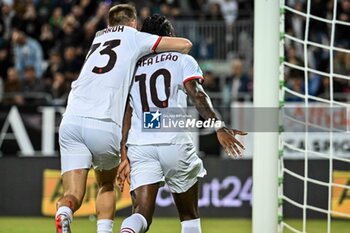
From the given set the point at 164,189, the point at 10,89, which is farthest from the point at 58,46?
the point at 164,189

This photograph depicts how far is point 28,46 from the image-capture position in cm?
1636

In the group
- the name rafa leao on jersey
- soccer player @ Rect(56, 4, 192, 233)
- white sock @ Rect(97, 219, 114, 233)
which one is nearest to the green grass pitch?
white sock @ Rect(97, 219, 114, 233)

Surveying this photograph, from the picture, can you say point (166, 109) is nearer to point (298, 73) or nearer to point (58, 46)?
point (298, 73)

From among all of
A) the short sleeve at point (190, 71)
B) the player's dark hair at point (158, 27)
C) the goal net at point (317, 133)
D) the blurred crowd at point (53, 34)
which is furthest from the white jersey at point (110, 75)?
the blurred crowd at point (53, 34)

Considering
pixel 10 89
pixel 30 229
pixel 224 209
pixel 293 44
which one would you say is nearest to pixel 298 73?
pixel 293 44

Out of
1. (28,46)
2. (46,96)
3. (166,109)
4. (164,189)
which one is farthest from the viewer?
(28,46)

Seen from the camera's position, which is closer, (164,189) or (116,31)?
(116,31)

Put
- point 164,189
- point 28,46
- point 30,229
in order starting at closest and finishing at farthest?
point 30,229, point 164,189, point 28,46

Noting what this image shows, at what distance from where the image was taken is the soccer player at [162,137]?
6.27 m

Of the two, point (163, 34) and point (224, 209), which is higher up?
point (163, 34)

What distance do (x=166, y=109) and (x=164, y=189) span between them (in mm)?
5855

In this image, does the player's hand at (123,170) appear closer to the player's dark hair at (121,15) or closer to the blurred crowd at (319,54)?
the player's dark hair at (121,15)

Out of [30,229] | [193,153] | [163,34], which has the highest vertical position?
[163,34]

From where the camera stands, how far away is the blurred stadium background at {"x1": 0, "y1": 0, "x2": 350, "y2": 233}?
39.9 ft
